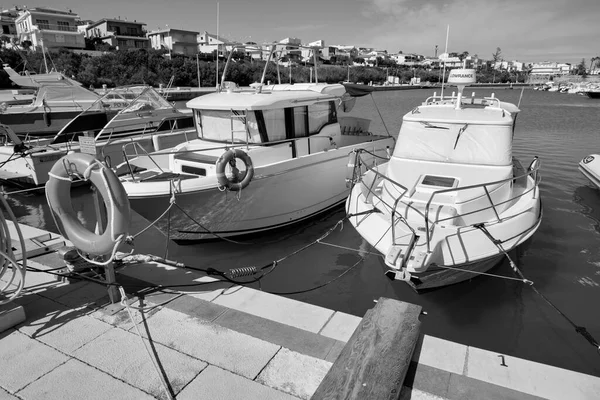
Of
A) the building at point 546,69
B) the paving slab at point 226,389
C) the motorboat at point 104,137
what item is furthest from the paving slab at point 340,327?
the building at point 546,69

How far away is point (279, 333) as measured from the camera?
12.5ft

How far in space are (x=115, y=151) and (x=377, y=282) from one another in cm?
998

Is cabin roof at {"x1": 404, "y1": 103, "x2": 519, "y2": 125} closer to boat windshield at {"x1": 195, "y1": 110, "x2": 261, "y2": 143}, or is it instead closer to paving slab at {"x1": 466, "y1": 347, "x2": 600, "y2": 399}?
boat windshield at {"x1": 195, "y1": 110, "x2": 261, "y2": 143}

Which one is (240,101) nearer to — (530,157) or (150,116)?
(150,116)

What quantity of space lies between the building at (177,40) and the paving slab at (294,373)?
79164 mm

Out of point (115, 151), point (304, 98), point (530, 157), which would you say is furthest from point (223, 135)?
point (530, 157)

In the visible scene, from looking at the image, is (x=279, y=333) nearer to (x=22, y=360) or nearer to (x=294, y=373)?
(x=294, y=373)

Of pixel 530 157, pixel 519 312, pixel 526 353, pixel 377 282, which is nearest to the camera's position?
pixel 526 353

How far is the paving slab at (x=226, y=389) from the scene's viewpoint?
3086 mm

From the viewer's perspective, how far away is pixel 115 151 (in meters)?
12.7

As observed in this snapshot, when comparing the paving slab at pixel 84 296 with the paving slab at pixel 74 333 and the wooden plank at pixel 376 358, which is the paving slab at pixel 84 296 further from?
the wooden plank at pixel 376 358

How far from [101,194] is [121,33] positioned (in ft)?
283

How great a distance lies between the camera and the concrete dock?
314cm

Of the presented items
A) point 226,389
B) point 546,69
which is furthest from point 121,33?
point 546,69
